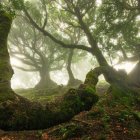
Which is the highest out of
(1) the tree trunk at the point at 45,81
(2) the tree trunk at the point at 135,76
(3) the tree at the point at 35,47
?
(3) the tree at the point at 35,47

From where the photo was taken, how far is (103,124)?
1271cm

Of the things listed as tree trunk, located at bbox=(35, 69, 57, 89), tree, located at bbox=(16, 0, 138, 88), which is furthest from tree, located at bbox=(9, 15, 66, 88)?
tree, located at bbox=(16, 0, 138, 88)

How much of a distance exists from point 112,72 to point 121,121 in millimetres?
8138

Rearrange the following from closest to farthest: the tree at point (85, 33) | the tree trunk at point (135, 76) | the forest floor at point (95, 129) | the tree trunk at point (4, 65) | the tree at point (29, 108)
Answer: the tree at point (29, 108), the tree trunk at point (4, 65), the forest floor at point (95, 129), the tree at point (85, 33), the tree trunk at point (135, 76)

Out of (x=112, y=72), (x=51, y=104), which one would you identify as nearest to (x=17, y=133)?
(x=51, y=104)

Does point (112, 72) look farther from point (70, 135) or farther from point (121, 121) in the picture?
point (70, 135)

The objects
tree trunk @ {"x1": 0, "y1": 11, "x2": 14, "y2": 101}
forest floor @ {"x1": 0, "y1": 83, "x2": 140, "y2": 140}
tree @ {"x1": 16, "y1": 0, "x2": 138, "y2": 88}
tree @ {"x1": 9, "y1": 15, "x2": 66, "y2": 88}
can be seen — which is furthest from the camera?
tree @ {"x1": 9, "y1": 15, "x2": 66, "y2": 88}

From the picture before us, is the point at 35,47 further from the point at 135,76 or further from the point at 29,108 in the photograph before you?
the point at 29,108

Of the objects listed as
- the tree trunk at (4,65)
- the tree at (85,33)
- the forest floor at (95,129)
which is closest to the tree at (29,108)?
the tree trunk at (4,65)

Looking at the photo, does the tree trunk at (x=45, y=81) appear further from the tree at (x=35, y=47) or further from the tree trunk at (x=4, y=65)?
the tree trunk at (x=4, y=65)

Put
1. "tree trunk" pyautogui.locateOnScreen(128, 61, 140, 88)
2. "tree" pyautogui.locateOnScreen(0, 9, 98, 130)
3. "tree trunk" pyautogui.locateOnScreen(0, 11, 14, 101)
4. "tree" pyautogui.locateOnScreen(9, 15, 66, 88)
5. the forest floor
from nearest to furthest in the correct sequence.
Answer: "tree" pyautogui.locateOnScreen(0, 9, 98, 130), "tree trunk" pyautogui.locateOnScreen(0, 11, 14, 101), the forest floor, "tree trunk" pyautogui.locateOnScreen(128, 61, 140, 88), "tree" pyautogui.locateOnScreen(9, 15, 66, 88)

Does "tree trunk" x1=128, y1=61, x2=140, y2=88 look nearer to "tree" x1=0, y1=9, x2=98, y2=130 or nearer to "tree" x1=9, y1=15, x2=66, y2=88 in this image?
"tree" x1=9, y1=15, x2=66, y2=88

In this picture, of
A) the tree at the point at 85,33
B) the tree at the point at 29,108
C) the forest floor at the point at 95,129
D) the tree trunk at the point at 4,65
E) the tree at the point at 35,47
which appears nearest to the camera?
the tree at the point at 29,108

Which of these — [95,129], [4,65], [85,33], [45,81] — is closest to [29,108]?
[4,65]
